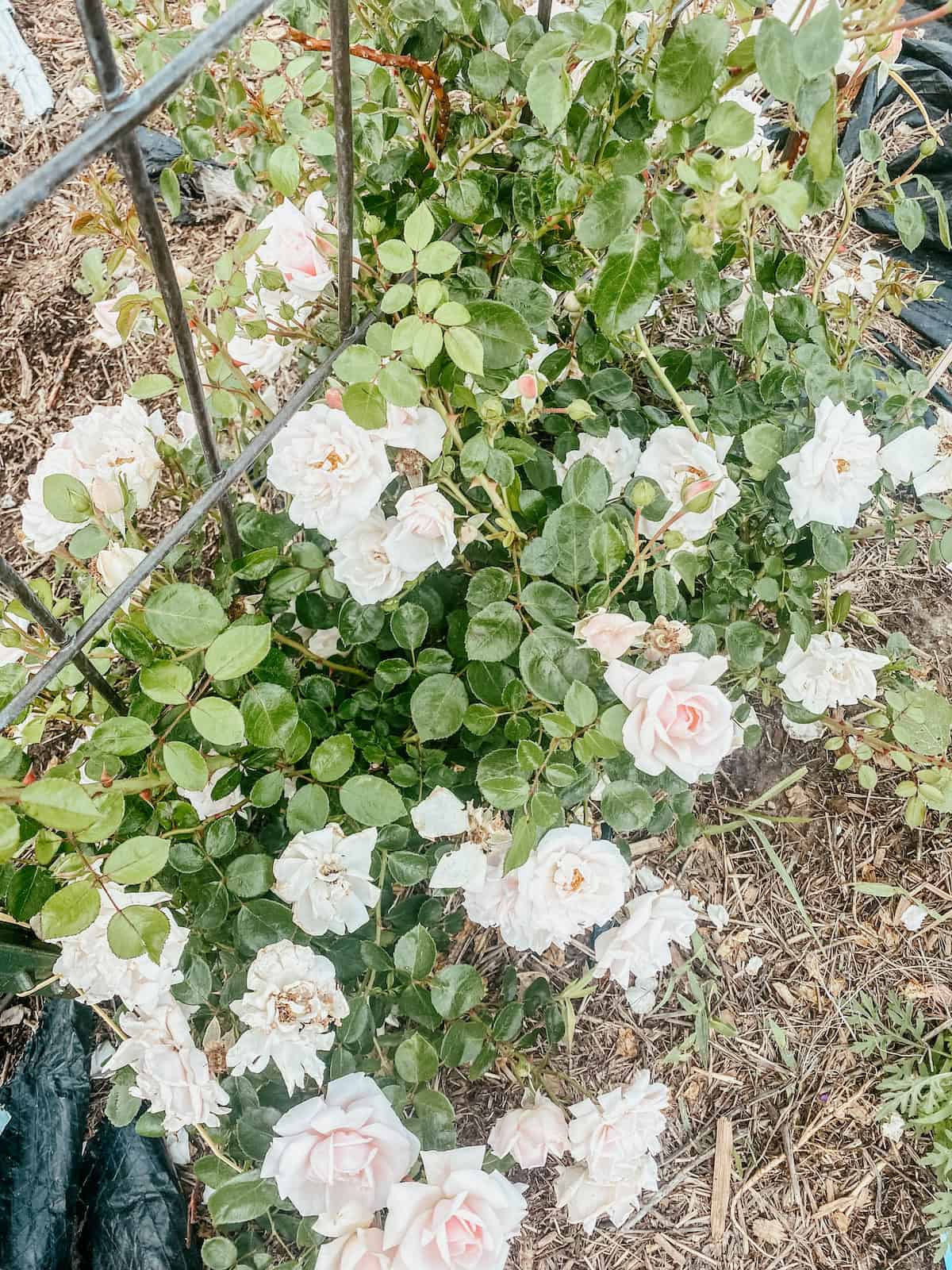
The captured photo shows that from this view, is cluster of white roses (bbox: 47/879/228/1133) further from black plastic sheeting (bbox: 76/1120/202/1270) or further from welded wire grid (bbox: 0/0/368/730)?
black plastic sheeting (bbox: 76/1120/202/1270)

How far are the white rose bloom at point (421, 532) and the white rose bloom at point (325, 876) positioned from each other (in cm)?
28

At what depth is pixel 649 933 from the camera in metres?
1.07

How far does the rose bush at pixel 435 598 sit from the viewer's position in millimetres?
731

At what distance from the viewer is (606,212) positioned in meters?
0.70

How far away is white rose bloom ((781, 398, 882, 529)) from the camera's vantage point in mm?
910

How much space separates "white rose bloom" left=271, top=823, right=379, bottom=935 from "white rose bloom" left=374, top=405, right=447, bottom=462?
1.29 feet

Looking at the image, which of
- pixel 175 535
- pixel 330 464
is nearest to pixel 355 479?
pixel 330 464

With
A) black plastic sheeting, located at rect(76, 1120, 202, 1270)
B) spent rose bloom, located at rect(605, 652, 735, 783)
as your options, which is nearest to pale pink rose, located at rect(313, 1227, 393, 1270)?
spent rose bloom, located at rect(605, 652, 735, 783)

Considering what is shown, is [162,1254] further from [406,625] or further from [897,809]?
[897,809]

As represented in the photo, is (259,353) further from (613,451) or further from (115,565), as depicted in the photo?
(613,451)

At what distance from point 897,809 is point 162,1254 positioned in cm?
144

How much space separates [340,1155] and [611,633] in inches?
20.8

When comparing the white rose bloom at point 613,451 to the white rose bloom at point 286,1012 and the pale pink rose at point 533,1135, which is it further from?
the pale pink rose at point 533,1135

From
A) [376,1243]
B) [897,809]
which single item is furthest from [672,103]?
[897,809]
